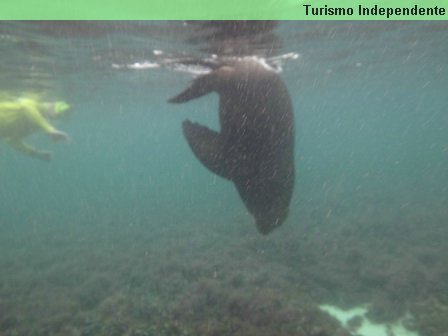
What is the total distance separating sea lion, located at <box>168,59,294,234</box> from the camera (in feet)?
16.5

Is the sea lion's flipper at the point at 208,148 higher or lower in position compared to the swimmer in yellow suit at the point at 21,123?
lower

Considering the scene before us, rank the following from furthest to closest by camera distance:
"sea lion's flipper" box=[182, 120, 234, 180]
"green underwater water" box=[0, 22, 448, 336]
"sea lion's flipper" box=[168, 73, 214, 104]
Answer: "green underwater water" box=[0, 22, 448, 336]
"sea lion's flipper" box=[168, 73, 214, 104]
"sea lion's flipper" box=[182, 120, 234, 180]

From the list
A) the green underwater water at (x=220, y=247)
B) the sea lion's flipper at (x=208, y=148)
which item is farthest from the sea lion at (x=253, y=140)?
the green underwater water at (x=220, y=247)

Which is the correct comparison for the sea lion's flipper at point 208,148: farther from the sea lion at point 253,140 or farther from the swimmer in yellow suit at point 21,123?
the swimmer in yellow suit at point 21,123

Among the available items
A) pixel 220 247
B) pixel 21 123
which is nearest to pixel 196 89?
pixel 21 123

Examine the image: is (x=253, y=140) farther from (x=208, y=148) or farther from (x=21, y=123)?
(x=21, y=123)

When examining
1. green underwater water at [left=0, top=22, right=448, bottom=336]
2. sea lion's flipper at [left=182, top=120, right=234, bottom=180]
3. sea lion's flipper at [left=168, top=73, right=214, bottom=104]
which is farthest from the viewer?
green underwater water at [left=0, top=22, right=448, bottom=336]

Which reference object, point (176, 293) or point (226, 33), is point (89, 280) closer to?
point (176, 293)

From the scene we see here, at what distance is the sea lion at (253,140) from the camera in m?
5.02

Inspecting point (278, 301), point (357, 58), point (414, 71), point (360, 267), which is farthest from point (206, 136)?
point (414, 71)

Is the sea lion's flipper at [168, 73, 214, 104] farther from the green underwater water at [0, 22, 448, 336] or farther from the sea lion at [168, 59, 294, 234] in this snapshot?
the green underwater water at [0, 22, 448, 336]

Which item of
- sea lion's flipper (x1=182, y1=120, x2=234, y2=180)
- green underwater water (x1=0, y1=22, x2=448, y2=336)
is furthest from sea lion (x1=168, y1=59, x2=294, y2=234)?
green underwater water (x1=0, y1=22, x2=448, y2=336)

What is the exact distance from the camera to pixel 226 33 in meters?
12.9

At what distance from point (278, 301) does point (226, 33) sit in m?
8.67
